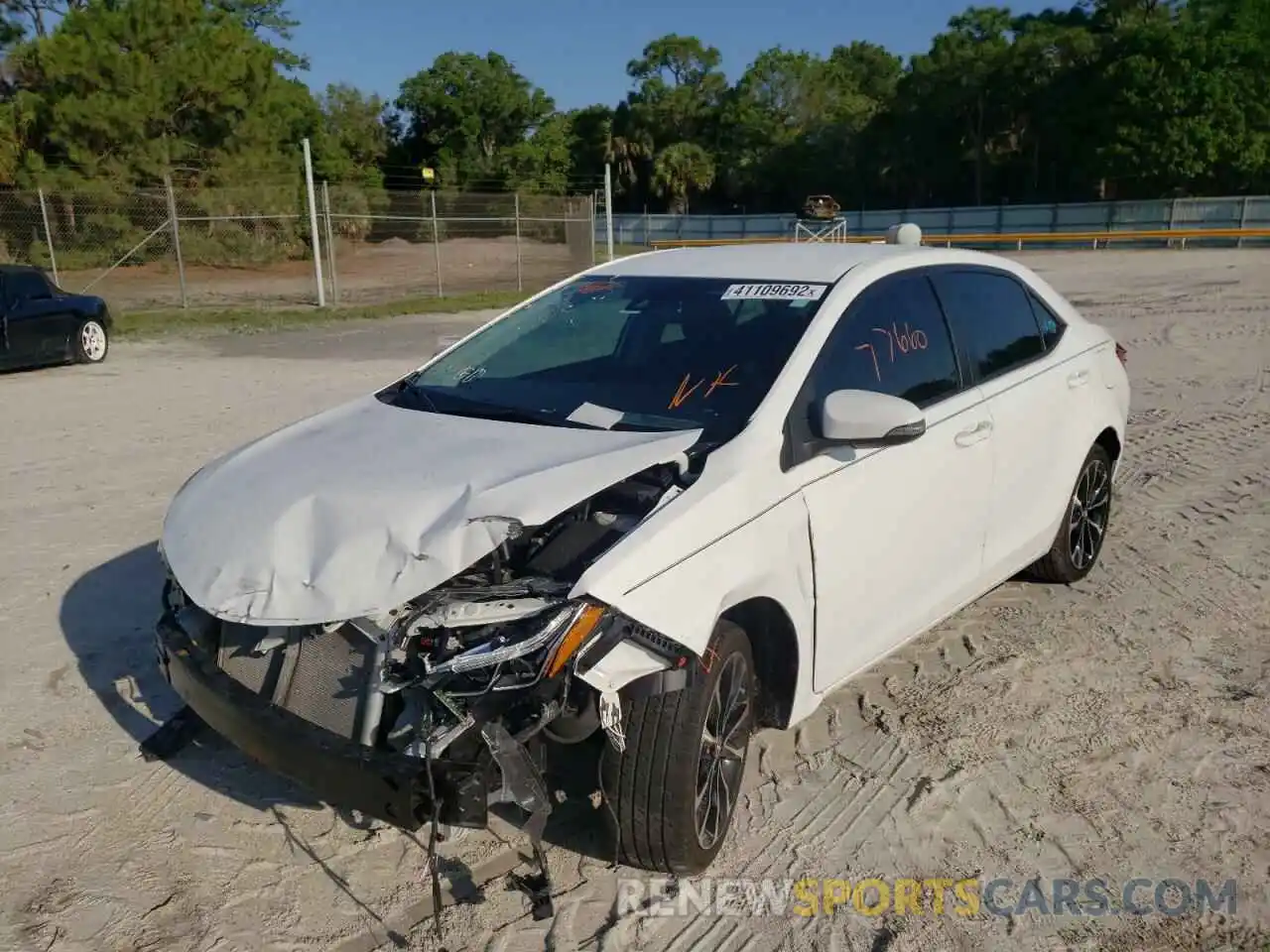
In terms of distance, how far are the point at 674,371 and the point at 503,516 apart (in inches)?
46.6

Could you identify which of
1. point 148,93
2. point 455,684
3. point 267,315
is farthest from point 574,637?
point 148,93

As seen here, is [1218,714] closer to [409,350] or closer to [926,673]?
[926,673]

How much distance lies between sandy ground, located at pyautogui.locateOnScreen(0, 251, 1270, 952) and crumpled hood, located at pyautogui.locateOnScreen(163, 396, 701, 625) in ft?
2.91

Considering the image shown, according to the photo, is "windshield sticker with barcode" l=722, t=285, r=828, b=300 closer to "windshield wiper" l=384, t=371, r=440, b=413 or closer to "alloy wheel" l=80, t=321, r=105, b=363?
"windshield wiper" l=384, t=371, r=440, b=413

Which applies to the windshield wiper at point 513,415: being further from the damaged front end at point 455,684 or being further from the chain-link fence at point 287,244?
the chain-link fence at point 287,244

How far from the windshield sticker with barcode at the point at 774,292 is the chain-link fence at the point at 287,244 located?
67.6 feet

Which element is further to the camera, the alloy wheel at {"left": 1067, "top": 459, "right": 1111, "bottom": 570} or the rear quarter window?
the alloy wheel at {"left": 1067, "top": 459, "right": 1111, "bottom": 570}

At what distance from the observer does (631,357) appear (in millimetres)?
4105

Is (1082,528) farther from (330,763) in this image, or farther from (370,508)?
(330,763)

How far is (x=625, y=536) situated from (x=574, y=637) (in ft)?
1.10

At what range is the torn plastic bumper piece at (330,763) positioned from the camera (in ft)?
8.68

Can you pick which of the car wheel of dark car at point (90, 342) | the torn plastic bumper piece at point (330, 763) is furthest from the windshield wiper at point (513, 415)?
the car wheel of dark car at point (90, 342)

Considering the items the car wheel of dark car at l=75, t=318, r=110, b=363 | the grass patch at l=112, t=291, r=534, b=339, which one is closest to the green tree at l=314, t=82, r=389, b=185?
the grass patch at l=112, t=291, r=534, b=339

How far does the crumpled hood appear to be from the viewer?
9.42ft
